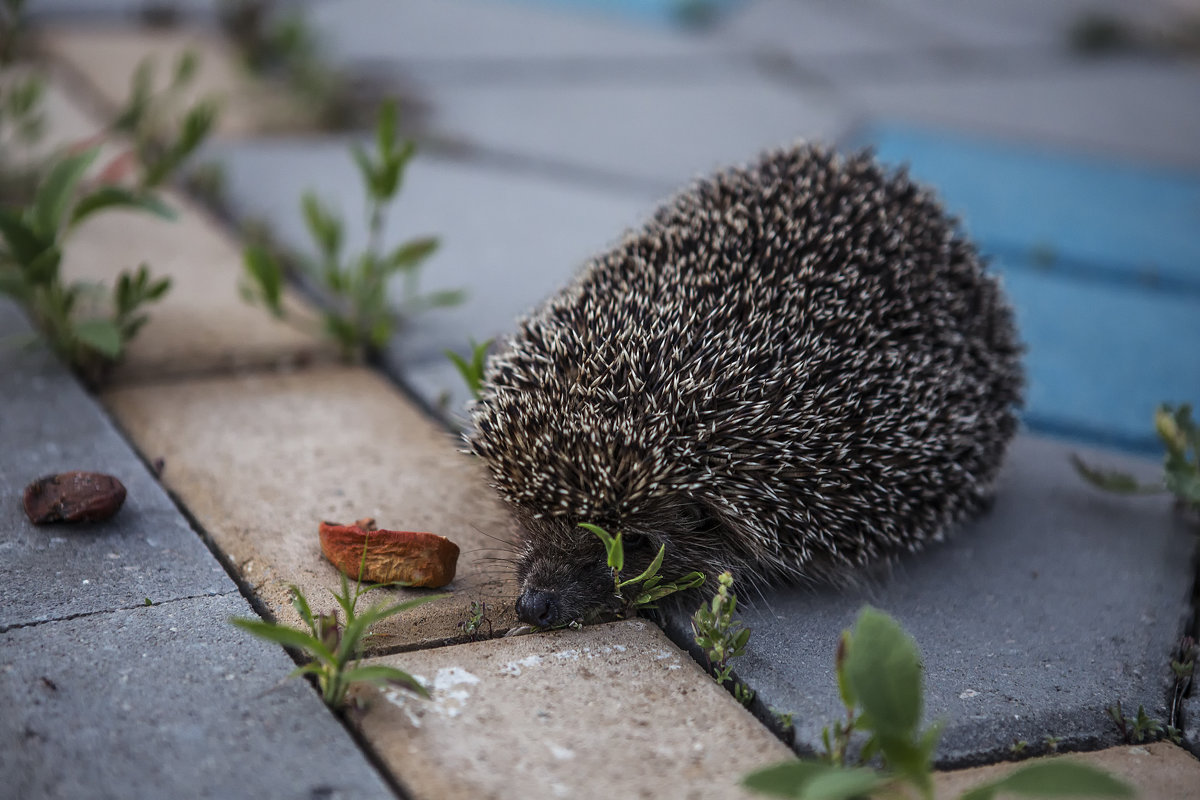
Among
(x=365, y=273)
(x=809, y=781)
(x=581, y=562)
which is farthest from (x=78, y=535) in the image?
(x=809, y=781)

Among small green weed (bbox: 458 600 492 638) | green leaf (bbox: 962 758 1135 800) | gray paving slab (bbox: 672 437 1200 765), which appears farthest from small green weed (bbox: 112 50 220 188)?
green leaf (bbox: 962 758 1135 800)

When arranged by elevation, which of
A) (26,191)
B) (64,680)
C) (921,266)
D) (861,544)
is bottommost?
(64,680)

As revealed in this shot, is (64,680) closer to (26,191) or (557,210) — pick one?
(26,191)

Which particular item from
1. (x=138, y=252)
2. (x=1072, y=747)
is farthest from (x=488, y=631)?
(x=138, y=252)

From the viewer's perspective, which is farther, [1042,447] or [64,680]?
[1042,447]

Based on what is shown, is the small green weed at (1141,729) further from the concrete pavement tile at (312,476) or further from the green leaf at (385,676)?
the green leaf at (385,676)

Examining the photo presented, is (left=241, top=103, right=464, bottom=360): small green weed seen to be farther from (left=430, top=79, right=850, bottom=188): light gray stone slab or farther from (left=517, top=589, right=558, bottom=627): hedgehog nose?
(left=430, top=79, right=850, bottom=188): light gray stone slab

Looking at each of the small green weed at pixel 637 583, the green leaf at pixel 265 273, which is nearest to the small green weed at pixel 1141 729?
the small green weed at pixel 637 583
